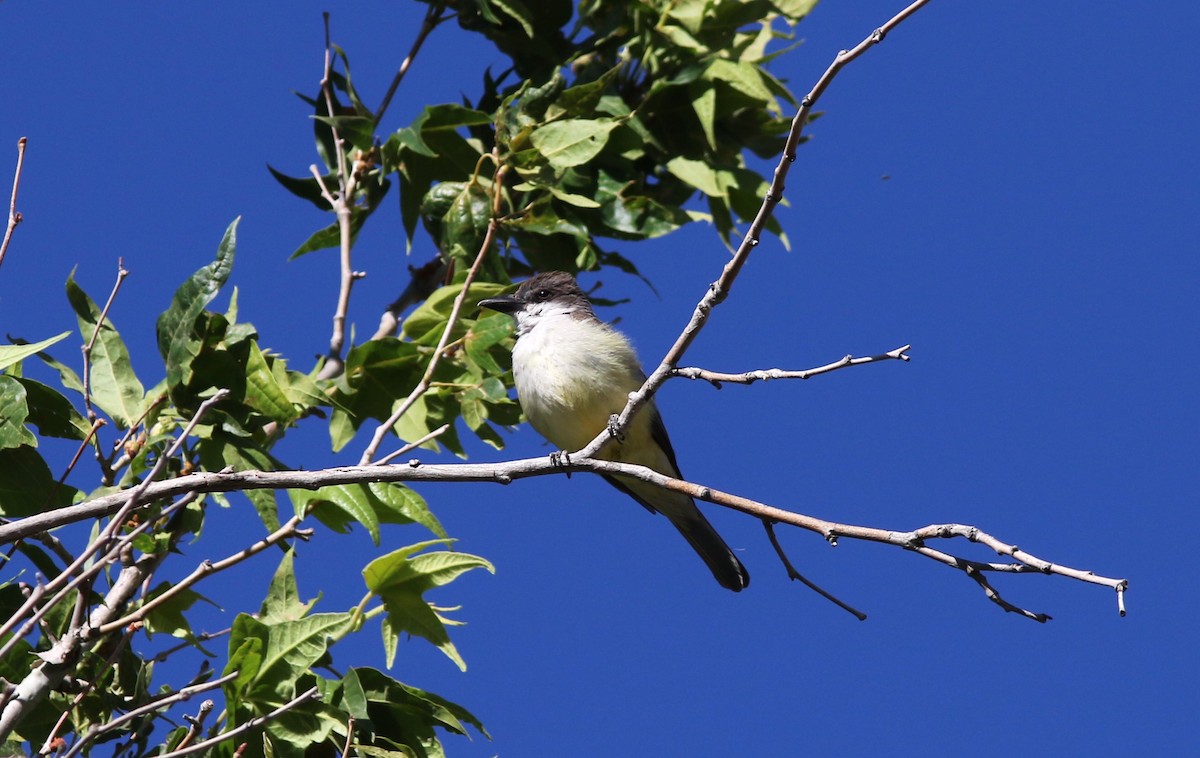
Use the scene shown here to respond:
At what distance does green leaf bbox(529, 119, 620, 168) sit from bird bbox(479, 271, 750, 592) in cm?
68

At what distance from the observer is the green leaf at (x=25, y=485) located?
421 cm

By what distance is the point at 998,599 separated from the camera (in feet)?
8.93

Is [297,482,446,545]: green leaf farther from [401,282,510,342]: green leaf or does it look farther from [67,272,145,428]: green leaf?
[401,282,510,342]: green leaf

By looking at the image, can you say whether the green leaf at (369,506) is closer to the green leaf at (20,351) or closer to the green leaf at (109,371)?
the green leaf at (109,371)

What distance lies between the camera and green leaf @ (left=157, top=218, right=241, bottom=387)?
4.40 meters

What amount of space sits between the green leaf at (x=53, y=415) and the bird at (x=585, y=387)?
6.37 ft

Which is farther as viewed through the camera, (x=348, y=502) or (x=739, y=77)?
A: (x=739, y=77)

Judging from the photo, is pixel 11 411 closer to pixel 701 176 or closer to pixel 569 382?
pixel 569 382

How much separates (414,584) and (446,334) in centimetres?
98

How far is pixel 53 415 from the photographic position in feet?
14.3

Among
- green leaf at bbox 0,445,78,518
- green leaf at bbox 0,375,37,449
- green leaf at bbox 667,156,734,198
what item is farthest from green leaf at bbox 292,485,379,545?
green leaf at bbox 667,156,734,198

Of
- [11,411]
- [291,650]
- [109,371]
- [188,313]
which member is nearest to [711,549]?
[291,650]

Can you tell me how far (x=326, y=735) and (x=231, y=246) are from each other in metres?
1.70

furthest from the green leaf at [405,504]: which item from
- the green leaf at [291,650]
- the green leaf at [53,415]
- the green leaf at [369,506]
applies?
the green leaf at [53,415]
